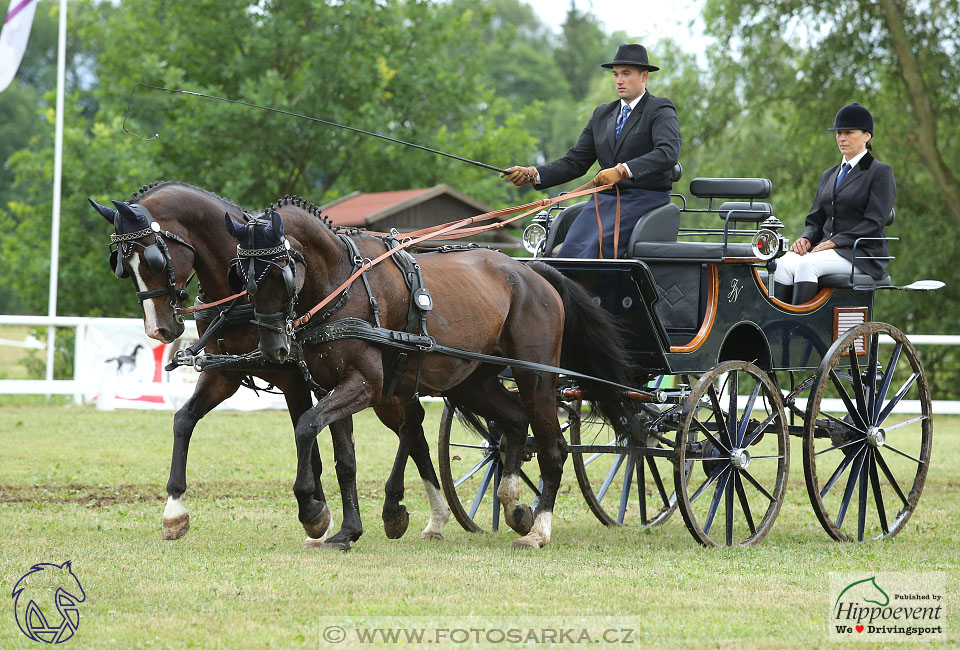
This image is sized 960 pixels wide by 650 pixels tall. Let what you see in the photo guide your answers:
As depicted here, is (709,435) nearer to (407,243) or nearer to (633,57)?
(407,243)

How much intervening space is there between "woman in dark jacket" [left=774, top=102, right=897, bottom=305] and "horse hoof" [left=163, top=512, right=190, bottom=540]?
4124mm

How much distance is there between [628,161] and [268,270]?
8.08 ft

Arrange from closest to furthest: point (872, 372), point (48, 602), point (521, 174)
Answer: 1. point (48, 602)
2. point (521, 174)
3. point (872, 372)

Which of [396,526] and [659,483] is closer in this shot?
[396,526]

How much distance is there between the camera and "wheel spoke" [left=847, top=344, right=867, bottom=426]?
24.9ft

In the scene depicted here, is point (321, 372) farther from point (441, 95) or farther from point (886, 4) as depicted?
point (441, 95)

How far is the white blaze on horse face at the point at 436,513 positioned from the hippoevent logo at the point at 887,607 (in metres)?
2.46

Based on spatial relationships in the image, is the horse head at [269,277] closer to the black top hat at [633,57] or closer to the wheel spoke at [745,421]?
the black top hat at [633,57]

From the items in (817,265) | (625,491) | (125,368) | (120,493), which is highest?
(817,265)

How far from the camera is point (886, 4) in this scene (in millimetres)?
18844

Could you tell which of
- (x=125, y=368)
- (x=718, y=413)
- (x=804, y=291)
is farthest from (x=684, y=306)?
(x=125, y=368)

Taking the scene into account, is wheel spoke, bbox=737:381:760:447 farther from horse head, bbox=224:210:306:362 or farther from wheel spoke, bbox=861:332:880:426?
horse head, bbox=224:210:306:362

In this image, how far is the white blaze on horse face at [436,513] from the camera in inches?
287

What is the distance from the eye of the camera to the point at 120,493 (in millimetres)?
8922
